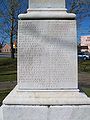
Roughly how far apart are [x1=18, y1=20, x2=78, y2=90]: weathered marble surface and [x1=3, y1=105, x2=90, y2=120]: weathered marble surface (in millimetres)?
455

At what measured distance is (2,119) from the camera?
5543 millimetres

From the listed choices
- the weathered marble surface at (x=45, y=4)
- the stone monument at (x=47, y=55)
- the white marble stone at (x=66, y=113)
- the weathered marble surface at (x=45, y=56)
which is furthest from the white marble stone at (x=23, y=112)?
the weathered marble surface at (x=45, y=4)

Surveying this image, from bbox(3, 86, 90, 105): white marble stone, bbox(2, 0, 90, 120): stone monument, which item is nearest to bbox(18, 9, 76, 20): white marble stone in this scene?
bbox(2, 0, 90, 120): stone monument

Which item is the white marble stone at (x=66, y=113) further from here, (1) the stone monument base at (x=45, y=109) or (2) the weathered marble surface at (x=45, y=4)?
(2) the weathered marble surface at (x=45, y=4)

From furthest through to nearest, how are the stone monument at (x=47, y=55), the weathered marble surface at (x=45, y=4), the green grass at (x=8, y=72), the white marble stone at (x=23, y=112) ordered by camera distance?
the green grass at (x=8, y=72) < the weathered marble surface at (x=45, y=4) < the stone monument at (x=47, y=55) < the white marble stone at (x=23, y=112)

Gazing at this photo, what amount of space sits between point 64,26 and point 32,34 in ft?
1.85

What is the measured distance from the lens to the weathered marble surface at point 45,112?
5.48m

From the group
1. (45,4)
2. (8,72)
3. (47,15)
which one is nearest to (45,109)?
(47,15)

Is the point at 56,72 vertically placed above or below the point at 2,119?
above

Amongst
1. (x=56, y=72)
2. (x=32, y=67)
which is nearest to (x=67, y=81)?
(x=56, y=72)

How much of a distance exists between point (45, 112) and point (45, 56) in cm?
98

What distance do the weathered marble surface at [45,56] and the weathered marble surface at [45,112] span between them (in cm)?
46

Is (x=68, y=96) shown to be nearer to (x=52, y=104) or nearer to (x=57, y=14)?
(x=52, y=104)

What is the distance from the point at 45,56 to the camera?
19.2 ft
